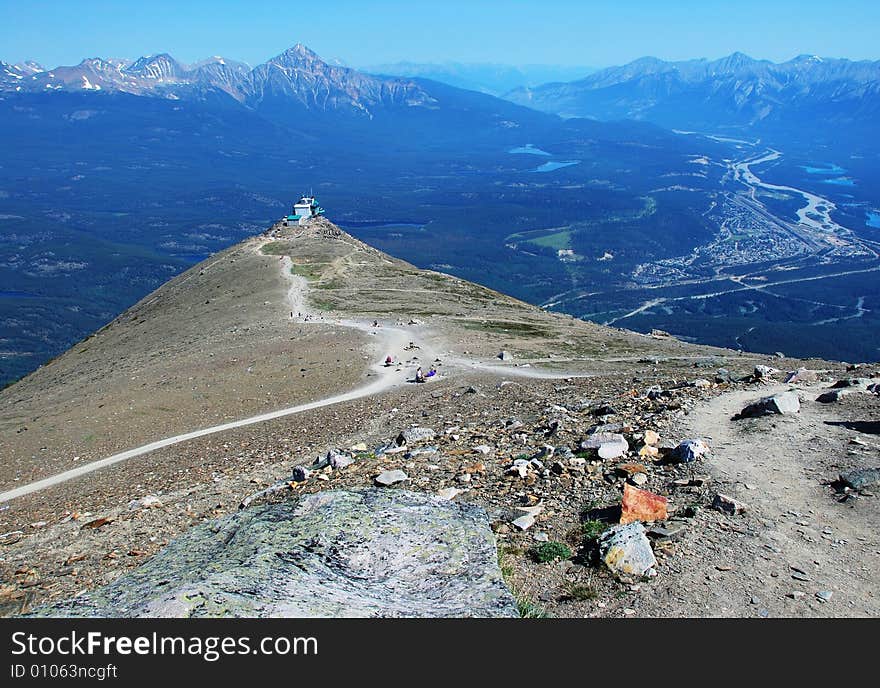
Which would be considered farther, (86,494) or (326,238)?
(326,238)

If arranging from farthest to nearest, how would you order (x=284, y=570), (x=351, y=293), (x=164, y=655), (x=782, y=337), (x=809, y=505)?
1. (x=782, y=337)
2. (x=351, y=293)
3. (x=809, y=505)
4. (x=284, y=570)
5. (x=164, y=655)

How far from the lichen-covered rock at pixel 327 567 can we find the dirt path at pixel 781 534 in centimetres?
281

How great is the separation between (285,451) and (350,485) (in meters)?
7.08

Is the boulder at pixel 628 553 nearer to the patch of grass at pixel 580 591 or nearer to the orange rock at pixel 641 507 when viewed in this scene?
the patch of grass at pixel 580 591

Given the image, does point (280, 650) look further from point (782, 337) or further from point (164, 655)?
point (782, 337)

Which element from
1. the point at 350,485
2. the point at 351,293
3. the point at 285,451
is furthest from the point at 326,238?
the point at 350,485

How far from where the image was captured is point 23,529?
59.9ft

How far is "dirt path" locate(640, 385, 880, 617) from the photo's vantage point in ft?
33.5

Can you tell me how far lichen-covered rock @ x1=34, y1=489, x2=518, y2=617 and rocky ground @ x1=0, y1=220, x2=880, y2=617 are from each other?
85cm

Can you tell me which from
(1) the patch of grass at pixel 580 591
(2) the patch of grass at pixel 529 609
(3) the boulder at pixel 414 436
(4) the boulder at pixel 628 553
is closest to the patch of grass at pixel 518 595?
(2) the patch of grass at pixel 529 609

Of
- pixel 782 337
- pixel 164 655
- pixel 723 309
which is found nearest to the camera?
pixel 164 655

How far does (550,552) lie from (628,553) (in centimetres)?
133

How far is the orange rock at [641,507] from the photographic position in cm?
1251

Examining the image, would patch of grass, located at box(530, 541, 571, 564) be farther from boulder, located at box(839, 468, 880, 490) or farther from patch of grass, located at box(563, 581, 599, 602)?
boulder, located at box(839, 468, 880, 490)
